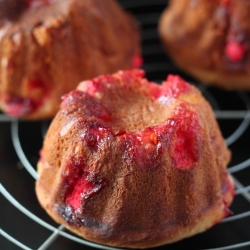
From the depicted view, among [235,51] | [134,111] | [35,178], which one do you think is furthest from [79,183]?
[235,51]

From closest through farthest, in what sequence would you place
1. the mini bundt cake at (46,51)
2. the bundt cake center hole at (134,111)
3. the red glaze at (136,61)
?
the bundt cake center hole at (134,111), the mini bundt cake at (46,51), the red glaze at (136,61)

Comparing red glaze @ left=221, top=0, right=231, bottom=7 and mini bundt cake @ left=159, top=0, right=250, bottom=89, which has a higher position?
red glaze @ left=221, top=0, right=231, bottom=7

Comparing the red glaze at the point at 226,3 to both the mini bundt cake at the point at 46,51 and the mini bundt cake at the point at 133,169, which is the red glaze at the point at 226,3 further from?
the mini bundt cake at the point at 133,169

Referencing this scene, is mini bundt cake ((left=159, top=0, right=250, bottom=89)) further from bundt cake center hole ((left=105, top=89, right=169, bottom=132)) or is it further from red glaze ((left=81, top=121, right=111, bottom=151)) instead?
red glaze ((left=81, top=121, right=111, bottom=151))

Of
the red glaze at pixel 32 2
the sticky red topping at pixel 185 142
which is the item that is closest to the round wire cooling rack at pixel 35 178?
the sticky red topping at pixel 185 142

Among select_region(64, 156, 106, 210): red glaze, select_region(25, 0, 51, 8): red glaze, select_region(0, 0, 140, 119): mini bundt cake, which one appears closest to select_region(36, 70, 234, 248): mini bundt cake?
select_region(64, 156, 106, 210): red glaze

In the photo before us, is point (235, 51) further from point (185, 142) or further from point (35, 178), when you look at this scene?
point (35, 178)
